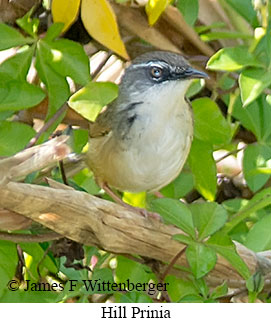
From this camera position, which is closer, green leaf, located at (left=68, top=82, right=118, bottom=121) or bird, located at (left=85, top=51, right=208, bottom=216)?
green leaf, located at (left=68, top=82, right=118, bottom=121)

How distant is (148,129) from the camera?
304 cm

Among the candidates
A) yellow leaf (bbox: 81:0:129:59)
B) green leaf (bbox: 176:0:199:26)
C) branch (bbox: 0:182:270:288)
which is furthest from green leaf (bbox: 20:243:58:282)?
green leaf (bbox: 176:0:199:26)

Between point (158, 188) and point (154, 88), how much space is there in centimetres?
38

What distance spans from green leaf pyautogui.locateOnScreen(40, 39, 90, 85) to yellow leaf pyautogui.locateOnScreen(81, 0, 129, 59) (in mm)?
82

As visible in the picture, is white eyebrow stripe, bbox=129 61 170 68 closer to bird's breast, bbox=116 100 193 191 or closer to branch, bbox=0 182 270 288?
bird's breast, bbox=116 100 193 191

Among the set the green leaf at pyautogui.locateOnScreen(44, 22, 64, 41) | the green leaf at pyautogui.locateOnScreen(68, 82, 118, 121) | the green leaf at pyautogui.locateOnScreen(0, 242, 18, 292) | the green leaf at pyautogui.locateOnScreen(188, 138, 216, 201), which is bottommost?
the green leaf at pyautogui.locateOnScreen(188, 138, 216, 201)

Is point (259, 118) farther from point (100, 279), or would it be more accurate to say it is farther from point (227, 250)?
point (100, 279)

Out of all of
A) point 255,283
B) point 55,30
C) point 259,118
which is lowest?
point 255,283

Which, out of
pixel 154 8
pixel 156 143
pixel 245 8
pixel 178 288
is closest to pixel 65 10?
pixel 154 8

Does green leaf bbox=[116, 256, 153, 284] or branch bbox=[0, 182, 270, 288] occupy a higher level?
branch bbox=[0, 182, 270, 288]

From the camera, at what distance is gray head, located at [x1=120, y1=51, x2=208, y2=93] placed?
3.06 metres

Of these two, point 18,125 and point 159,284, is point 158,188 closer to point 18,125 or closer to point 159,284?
point 159,284

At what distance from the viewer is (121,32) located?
11.1 ft

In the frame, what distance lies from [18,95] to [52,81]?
19cm
